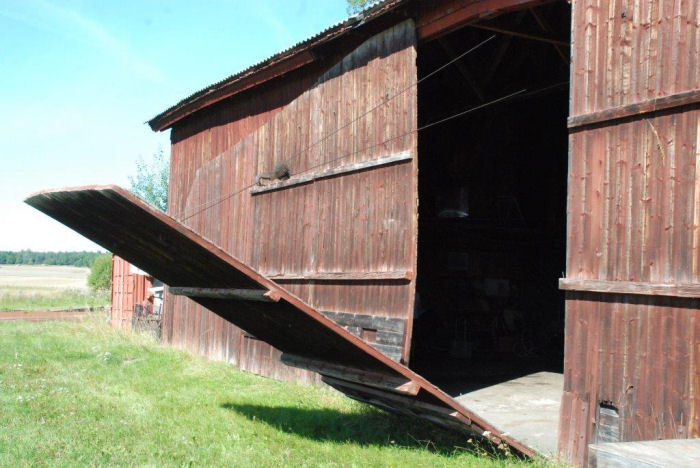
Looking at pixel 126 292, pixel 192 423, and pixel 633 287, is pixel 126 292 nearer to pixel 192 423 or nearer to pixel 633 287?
pixel 192 423

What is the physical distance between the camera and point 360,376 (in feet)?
19.7

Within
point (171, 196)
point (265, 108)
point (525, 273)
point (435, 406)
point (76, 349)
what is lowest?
point (76, 349)

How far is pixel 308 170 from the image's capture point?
9312 millimetres

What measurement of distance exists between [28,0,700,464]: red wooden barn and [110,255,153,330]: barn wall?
17.8ft

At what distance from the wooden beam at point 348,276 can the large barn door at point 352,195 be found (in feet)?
0.05

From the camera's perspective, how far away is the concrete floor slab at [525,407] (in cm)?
623

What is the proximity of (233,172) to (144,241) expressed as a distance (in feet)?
21.3

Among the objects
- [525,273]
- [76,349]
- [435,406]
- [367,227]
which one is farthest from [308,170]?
[76,349]

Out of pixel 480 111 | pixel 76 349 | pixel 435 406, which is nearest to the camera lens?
pixel 435 406

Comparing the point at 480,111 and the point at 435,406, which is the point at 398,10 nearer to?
the point at 435,406

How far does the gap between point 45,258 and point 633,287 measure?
150664 millimetres

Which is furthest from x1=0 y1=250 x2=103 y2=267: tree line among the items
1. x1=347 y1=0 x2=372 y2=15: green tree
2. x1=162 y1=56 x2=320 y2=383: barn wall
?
x1=162 y1=56 x2=320 y2=383: barn wall

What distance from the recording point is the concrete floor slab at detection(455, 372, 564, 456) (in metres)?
6.23

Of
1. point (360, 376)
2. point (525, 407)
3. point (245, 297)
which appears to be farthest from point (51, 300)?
point (245, 297)
